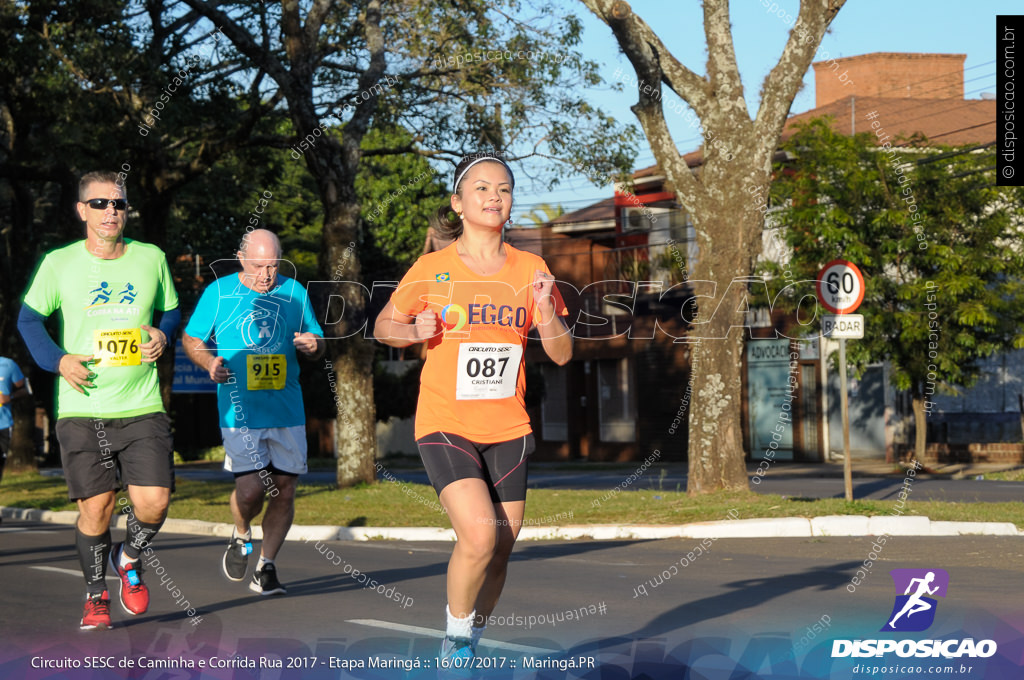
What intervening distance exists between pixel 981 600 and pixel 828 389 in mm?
23622

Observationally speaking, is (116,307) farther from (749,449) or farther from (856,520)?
(749,449)

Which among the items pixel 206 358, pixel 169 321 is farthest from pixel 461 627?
pixel 206 358

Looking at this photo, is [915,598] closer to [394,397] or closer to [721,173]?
[721,173]

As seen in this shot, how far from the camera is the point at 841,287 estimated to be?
13266 millimetres

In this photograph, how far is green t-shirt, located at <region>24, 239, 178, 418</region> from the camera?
6434mm

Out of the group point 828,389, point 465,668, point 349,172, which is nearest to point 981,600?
point 465,668

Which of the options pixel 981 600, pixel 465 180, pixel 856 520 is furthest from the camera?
pixel 856 520

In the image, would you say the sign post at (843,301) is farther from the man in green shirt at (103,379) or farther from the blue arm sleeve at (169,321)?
the man in green shirt at (103,379)

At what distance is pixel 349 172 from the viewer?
17.6 metres

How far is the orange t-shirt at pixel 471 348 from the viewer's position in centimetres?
492

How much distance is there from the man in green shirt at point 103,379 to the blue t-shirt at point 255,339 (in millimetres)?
1108

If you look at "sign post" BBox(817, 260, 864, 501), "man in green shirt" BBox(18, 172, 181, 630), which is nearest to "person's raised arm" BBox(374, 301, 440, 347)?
"man in green shirt" BBox(18, 172, 181, 630)

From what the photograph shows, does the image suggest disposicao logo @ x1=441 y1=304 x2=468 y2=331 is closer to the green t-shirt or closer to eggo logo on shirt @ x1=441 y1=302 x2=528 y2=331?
eggo logo on shirt @ x1=441 y1=302 x2=528 y2=331

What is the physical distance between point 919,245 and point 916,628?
57.5 feet
